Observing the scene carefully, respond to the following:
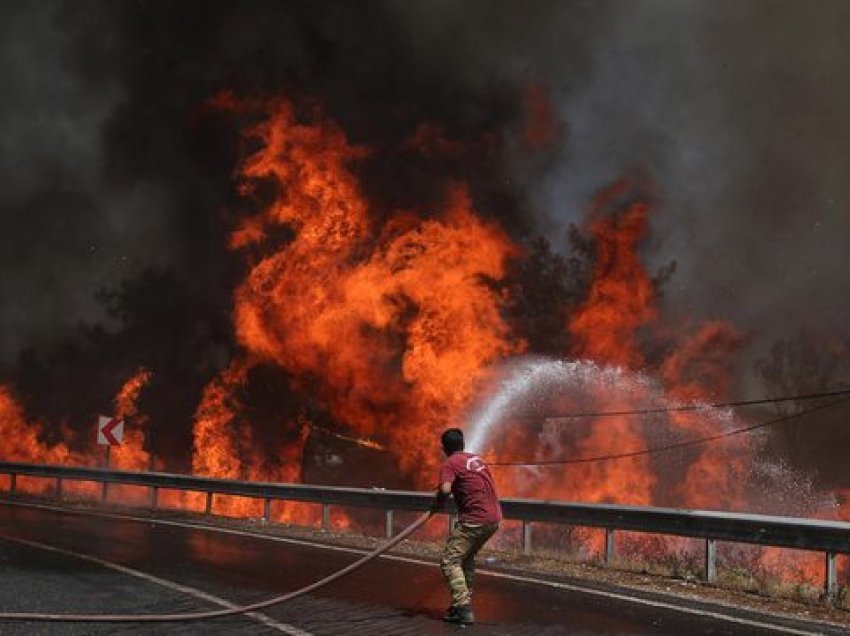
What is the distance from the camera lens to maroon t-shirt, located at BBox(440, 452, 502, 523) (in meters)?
6.86

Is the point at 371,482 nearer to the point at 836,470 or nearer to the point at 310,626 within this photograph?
the point at 310,626

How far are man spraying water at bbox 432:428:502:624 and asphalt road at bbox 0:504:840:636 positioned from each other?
28 cm

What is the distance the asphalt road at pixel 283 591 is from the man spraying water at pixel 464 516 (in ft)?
0.91

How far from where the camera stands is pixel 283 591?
25.3ft

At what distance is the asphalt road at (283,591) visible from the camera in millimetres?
6398

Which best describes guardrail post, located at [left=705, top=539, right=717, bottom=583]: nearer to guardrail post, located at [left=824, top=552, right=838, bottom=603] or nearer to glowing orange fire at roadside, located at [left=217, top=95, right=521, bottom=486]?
guardrail post, located at [left=824, top=552, right=838, bottom=603]

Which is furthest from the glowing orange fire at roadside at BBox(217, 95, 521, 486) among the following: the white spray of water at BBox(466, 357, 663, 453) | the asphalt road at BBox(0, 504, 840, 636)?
the asphalt road at BBox(0, 504, 840, 636)

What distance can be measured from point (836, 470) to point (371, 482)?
24.1 m

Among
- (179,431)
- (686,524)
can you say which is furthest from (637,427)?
(179,431)

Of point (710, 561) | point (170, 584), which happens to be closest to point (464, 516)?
point (170, 584)

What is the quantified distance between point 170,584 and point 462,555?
9.43 feet

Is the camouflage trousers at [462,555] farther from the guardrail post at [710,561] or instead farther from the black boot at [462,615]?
the guardrail post at [710,561]

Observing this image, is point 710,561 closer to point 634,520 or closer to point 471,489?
point 634,520

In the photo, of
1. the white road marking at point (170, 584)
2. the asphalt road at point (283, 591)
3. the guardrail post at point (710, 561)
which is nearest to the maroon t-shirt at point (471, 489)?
the asphalt road at point (283, 591)
